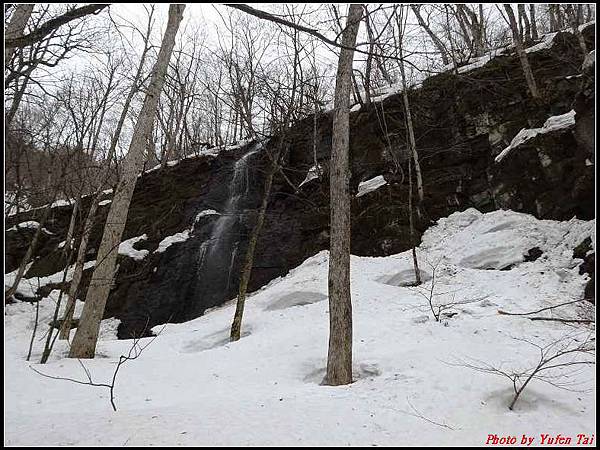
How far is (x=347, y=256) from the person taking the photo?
5793mm

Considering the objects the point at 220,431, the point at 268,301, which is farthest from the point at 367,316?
the point at 220,431

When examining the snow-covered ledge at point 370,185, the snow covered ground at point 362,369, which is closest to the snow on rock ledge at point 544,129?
the snow covered ground at point 362,369

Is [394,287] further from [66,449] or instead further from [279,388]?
[66,449]

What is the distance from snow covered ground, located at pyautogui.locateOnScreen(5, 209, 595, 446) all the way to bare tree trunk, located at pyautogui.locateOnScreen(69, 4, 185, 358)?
1.62 ft

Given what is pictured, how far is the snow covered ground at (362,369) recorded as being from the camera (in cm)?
362

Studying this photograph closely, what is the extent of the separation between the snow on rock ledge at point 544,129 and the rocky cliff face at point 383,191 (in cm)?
21

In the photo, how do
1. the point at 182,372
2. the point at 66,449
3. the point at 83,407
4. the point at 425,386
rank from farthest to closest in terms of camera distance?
the point at 182,372 < the point at 425,386 < the point at 83,407 < the point at 66,449

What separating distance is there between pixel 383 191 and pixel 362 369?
385 inches

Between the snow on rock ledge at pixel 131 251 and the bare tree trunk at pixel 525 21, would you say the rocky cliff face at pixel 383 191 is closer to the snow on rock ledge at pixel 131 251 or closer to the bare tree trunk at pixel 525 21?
the snow on rock ledge at pixel 131 251

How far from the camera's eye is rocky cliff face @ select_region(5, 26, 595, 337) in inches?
451

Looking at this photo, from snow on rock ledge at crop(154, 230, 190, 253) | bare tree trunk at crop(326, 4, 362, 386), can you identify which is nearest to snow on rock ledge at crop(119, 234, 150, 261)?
snow on rock ledge at crop(154, 230, 190, 253)

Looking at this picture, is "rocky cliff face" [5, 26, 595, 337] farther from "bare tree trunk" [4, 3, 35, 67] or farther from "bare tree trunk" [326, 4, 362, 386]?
"bare tree trunk" [4, 3, 35, 67]

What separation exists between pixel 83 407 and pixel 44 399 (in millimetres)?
943

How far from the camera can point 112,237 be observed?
7605mm
